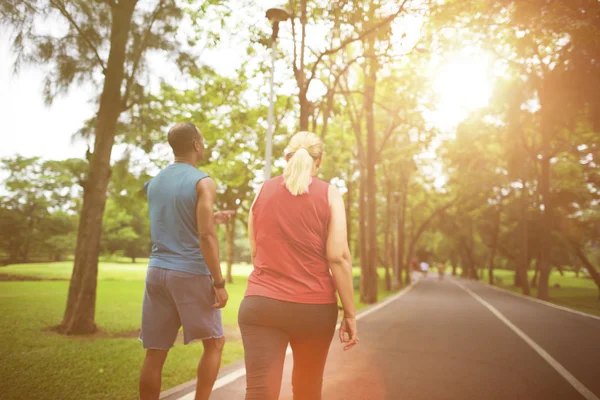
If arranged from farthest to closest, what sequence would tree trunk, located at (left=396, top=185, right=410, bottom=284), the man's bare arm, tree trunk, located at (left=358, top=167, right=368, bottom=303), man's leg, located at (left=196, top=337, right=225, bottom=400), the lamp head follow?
tree trunk, located at (left=396, top=185, right=410, bottom=284)
tree trunk, located at (left=358, top=167, right=368, bottom=303)
the lamp head
man's leg, located at (left=196, top=337, right=225, bottom=400)
the man's bare arm

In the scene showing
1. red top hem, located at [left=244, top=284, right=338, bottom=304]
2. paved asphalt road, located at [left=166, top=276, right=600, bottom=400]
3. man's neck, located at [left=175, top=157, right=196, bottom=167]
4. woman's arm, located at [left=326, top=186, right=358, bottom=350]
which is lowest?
paved asphalt road, located at [left=166, top=276, right=600, bottom=400]

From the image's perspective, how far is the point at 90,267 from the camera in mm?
8391

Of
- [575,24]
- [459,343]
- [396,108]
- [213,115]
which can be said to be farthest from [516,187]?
[575,24]

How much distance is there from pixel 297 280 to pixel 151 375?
1490mm

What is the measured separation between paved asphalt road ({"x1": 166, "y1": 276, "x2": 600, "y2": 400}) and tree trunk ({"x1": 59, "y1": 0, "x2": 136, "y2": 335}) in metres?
4.00

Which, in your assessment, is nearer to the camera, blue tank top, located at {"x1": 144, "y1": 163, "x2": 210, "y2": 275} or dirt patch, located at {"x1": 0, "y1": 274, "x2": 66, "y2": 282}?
blue tank top, located at {"x1": 144, "y1": 163, "x2": 210, "y2": 275}

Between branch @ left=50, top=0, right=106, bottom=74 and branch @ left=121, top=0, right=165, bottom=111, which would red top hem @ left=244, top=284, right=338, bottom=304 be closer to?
branch @ left=50, top=0, right=106, bottom=74

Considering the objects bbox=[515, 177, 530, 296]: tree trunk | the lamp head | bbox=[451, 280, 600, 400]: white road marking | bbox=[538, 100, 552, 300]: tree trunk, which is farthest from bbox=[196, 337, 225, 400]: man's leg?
bbox=[515, 177, 530, 296]: tree trunk

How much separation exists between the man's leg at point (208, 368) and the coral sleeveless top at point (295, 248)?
101 centimetres

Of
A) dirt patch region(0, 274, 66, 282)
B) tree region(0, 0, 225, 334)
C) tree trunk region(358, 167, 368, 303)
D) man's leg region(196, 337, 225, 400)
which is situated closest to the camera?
man's leg region(196, 337, 225, 400)

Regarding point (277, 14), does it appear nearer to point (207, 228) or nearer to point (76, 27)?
point (76, 27)

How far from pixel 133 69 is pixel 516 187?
32.6 meters

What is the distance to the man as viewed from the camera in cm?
326

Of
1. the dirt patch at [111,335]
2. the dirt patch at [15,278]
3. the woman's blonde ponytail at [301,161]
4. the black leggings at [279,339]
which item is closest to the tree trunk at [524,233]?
the dirt patch at [111,335]
